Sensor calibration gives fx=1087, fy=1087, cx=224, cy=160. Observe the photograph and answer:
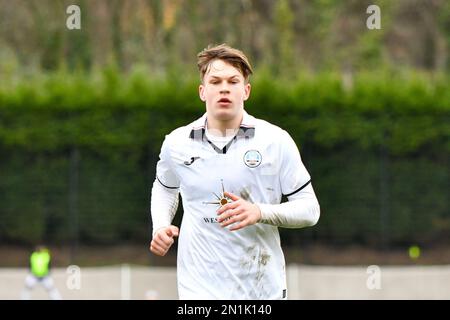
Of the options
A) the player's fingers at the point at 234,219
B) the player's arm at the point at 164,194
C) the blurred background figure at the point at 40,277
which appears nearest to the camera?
the player's fingers at the point at 234,219

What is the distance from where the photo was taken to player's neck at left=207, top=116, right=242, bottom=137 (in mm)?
5574

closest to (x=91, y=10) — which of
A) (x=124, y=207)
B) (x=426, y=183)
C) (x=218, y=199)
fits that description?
(x=124, y=207)

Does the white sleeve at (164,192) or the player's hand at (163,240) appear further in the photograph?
the white sleeve at (164,192)

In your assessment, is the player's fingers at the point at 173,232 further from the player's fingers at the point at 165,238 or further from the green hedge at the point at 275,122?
the green hedge at the point at 275,122

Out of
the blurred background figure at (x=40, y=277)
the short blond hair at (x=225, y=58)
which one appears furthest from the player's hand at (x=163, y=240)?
the blurred background figure at (x=40, y=277)

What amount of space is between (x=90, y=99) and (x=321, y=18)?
1313 cm

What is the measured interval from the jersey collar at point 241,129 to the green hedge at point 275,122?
13846mm

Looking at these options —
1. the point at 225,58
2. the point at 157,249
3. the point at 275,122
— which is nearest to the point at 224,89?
the point at 225,58

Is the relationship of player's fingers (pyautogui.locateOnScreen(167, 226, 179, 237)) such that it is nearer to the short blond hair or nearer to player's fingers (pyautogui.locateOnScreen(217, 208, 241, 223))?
player's fingers (pyautogui.locateOnScreen(217, 208, 241, 223))

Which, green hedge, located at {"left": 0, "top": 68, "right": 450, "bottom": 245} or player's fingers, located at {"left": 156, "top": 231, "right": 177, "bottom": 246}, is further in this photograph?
green hedge, located at {"left": 0, "top": 68, "right": 450, "bottom": 245}

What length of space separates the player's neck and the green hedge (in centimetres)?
1394

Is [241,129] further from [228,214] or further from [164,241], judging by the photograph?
[164,241]

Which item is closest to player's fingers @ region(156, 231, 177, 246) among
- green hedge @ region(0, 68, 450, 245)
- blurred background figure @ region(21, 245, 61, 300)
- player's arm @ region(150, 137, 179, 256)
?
player's arm @ region(150, 137, 179, 256)

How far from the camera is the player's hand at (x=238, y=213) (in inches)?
205
